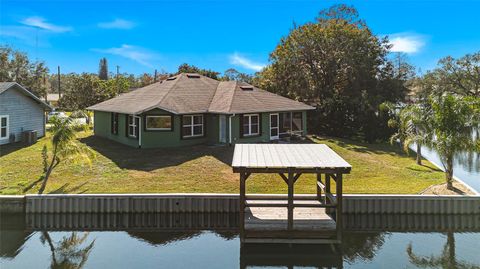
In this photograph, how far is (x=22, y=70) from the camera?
50188mm

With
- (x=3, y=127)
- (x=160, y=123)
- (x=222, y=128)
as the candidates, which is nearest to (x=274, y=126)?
(x=222, y=128)

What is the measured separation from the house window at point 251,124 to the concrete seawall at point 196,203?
1169 cm

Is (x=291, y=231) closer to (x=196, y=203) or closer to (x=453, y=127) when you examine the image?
(x=196, y=203)

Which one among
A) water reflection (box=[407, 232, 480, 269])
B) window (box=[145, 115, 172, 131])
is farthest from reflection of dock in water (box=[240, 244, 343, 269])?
window (box=[145, 115, 172, 131])

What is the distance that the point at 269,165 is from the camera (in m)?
10.4

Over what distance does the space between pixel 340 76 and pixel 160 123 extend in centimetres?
1869

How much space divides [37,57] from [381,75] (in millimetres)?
45953

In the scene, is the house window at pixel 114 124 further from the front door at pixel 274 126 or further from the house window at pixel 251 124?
the front door at pixel 274 126

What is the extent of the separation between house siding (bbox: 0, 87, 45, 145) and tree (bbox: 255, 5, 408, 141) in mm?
21348

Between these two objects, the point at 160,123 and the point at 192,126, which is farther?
the point at 192,126

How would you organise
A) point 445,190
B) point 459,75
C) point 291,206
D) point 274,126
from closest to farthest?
point 291,206 < point 445,190 < point 274,126 < point 459,75

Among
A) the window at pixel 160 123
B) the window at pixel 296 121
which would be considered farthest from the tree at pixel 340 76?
the window at pixel 160 123

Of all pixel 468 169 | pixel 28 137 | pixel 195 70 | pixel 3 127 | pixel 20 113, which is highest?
pixel 195 70

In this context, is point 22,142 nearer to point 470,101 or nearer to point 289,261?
point 289,261
